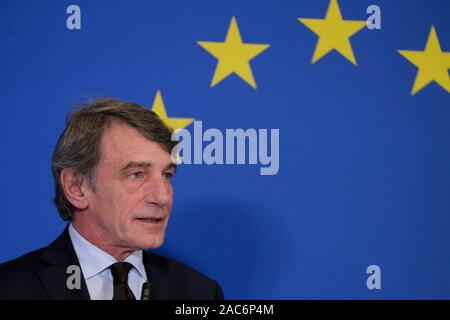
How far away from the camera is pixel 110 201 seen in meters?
1.53

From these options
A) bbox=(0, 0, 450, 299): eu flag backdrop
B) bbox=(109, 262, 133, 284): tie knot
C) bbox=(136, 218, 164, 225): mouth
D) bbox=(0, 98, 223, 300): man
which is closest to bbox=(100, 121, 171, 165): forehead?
bbox=(0, 98, 223, 300): man

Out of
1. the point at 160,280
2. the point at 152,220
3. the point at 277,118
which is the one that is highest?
the point at 277,118

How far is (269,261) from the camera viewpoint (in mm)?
1975

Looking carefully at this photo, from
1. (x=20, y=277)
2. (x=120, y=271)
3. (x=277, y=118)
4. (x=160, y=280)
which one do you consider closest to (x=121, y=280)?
(x=120, y=271)

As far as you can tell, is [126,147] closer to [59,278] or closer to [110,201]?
[110,201]

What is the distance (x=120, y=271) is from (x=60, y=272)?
0.44ft

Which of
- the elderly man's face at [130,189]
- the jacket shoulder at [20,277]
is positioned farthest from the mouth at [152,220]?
the jacket shoulder at [20,277]

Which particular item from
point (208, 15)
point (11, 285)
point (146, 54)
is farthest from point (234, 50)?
point (11, 285)

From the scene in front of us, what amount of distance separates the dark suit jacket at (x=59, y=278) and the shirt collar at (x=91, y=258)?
0.6 inches

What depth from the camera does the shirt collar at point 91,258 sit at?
4.96ft

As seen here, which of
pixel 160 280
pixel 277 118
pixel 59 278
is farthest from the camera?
pixel 277 118

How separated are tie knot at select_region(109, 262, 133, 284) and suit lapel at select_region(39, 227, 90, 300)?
0.07 meters

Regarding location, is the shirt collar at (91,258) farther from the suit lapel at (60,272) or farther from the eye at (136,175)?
the eye at (136,175)

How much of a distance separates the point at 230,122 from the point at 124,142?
1.69 ft
